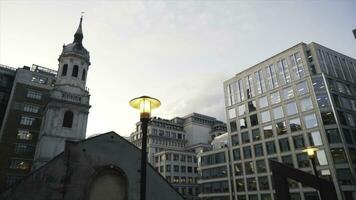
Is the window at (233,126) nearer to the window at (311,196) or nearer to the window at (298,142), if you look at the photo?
the window at (298,142)

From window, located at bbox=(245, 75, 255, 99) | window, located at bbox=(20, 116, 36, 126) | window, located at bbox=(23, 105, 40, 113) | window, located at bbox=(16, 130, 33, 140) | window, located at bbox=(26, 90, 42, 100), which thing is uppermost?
window, located at bbox=(245, 75, 255, 99)

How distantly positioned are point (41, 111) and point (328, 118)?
194 feet

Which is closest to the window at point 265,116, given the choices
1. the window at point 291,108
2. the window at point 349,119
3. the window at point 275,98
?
the window at point 275,98

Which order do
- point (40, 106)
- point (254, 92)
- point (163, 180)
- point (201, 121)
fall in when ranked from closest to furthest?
point (163, 180) < point (40, 106) < point (254, 92) < point (201, 121)

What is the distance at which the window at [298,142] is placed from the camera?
48841mm

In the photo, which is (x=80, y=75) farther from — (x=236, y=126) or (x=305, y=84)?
(x=305, y=84)

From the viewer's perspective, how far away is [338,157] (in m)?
43.8

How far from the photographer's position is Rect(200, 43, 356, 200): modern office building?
147ft

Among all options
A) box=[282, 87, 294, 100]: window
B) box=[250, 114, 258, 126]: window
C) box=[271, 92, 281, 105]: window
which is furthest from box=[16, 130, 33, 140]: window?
box=[282, 87, 294, 100]: window

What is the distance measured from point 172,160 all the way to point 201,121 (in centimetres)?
2991

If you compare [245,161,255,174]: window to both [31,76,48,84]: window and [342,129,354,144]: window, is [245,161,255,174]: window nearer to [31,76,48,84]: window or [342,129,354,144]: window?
[342,129,354,144]: window

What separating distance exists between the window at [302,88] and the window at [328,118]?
583 cm

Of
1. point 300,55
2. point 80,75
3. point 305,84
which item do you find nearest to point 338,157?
point 305,84

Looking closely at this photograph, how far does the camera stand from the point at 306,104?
4991 centimetres
